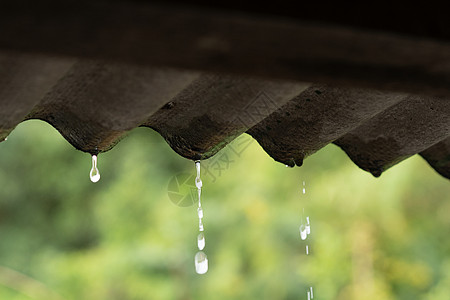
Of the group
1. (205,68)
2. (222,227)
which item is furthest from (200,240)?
(222,227)

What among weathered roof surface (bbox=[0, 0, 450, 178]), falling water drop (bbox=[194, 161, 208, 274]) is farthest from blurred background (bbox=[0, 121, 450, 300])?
weathered roof surface (bbox=[0, 0, 450, 178])

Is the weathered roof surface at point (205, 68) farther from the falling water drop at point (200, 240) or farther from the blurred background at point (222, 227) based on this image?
the blurred background at point (222, 227)

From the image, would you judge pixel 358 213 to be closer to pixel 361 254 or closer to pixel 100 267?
pixel 361 254

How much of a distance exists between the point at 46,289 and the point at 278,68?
Result: 31.2 ft

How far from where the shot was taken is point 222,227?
895cm

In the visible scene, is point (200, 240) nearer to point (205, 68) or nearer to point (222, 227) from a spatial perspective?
point (205, 68)

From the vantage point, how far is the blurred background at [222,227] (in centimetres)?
788

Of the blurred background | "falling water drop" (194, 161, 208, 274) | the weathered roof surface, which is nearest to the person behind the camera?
the weathered roof surface

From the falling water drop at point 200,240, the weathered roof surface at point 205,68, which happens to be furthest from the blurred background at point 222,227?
the weathered roof surface at point 205,68

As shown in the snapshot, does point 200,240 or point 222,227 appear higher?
point 222,227

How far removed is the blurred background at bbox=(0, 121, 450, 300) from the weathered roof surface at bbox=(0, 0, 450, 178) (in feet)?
19.5

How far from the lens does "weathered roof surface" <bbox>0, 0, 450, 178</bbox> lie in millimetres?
708

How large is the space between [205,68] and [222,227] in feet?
27.0

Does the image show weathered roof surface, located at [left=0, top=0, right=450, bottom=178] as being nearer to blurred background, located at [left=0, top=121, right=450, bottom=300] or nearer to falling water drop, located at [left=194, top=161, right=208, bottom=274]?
falling water drop, located at [left=194, top=161, right=208, bottom=274]
